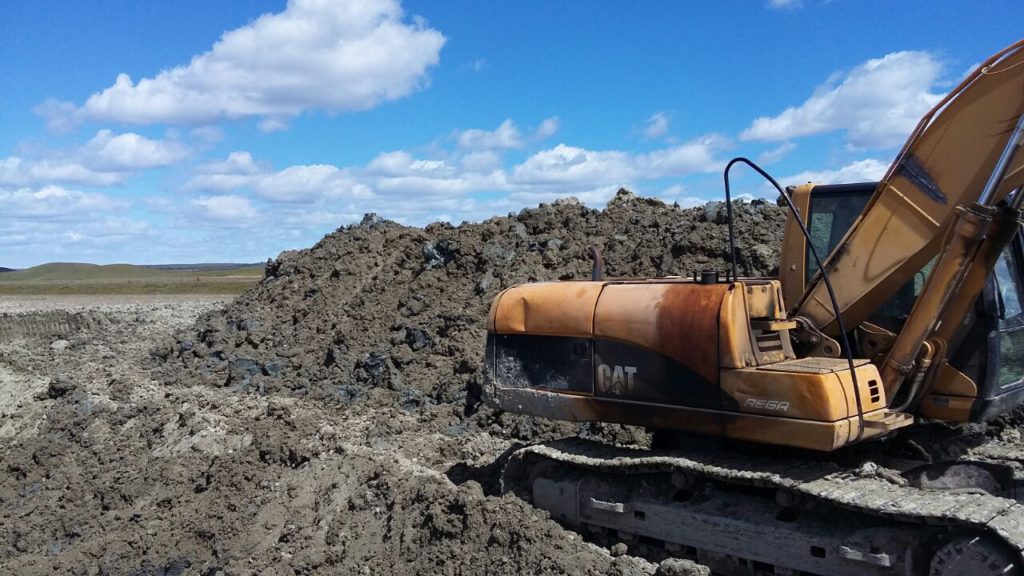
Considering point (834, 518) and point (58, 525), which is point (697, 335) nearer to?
point (834, 518)

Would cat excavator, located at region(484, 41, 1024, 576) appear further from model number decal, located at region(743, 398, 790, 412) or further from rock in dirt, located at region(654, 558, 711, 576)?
rock in dirt, located at region(654, 558, 711, 576)

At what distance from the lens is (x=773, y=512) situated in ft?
17.5

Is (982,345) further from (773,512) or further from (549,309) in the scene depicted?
(549,309)

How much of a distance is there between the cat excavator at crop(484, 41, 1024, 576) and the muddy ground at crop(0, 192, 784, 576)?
50 cm

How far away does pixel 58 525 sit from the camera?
8.12 metres

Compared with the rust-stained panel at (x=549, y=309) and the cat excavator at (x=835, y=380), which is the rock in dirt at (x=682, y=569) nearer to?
the cat excavator at (x=835, y=380)

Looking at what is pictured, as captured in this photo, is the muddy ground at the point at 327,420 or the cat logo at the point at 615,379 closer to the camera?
the cat logo at the point at 615,379

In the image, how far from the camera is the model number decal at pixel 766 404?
5191mm

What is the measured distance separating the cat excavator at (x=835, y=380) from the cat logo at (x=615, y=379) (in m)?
0.01

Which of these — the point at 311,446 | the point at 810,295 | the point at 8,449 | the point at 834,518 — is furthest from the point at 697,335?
the point at 8,449

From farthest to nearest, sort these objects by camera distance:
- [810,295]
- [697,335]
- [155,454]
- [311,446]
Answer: [155,454] → [311,446] → [810,295] → [697,335]

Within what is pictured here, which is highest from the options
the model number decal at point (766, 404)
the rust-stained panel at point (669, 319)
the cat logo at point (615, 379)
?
the rust-stained panel at point (669, 319)

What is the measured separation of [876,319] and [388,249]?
31.1 feet

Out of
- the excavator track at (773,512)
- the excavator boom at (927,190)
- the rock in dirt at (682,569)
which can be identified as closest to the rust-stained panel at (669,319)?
the excavator track at (773,512)
